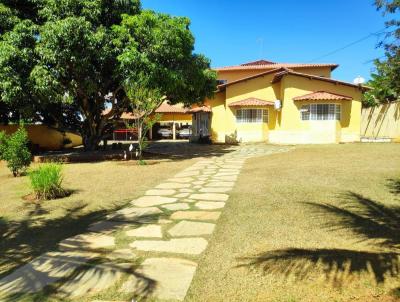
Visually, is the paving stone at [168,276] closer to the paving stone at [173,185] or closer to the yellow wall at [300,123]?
the paving stone at [173,185]

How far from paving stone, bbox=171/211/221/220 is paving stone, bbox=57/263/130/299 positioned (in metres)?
1.97

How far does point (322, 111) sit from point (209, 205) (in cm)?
1684

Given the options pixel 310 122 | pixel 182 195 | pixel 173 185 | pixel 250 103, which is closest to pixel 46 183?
pixel 182 195

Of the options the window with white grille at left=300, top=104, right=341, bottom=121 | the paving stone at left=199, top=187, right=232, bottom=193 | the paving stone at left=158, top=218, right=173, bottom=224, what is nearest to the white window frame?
the window with white grille at left=300, top=104, right=341, bottom=121

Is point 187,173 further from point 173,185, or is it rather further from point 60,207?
point 60,207

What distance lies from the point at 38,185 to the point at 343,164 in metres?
8.82

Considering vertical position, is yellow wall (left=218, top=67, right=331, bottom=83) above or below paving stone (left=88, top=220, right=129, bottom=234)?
above

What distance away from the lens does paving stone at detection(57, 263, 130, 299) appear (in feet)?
10.8

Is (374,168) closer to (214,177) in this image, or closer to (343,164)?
(343,164)

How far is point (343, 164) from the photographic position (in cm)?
1119

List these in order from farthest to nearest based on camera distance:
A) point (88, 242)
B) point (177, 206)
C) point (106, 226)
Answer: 1. point (177, 206)
2. point (106, 226)
3. point (88, 242)

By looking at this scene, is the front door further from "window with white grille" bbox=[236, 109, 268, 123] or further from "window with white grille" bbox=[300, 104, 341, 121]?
"window with white grille" bbox=[300, 104, 341, 121]

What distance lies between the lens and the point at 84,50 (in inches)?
527

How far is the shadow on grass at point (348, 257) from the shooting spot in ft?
11.5
